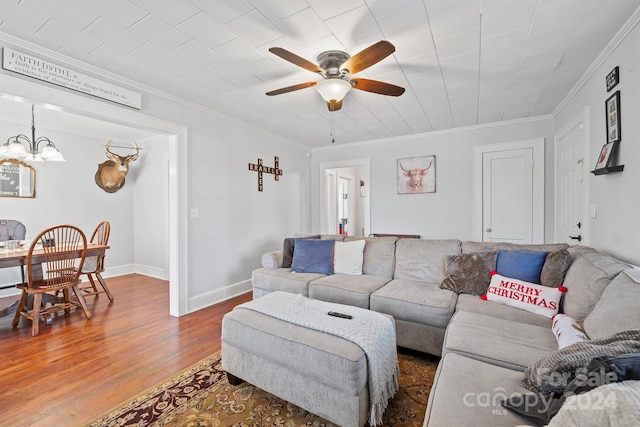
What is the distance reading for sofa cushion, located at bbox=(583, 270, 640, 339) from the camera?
1.18m

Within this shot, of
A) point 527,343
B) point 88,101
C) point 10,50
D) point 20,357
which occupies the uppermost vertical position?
point 10,50

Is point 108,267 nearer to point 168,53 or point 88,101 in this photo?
point 88,101

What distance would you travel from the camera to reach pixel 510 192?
151 inches

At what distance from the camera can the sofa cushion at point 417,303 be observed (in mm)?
2072

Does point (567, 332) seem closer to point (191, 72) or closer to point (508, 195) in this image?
point (508, 195)

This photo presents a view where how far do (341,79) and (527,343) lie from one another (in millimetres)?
1998

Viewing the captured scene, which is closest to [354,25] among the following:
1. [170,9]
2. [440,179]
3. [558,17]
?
[170,9]

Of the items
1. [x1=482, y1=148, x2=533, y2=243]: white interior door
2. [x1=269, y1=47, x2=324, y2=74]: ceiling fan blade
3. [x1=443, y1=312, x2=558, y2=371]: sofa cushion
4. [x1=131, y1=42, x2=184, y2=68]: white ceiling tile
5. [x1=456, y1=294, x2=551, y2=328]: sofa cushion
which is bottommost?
[x1=456, y1=294, x2=551, y2=328]: sofa cushion

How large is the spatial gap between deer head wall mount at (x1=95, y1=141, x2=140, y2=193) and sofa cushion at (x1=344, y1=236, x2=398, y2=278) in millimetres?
4193

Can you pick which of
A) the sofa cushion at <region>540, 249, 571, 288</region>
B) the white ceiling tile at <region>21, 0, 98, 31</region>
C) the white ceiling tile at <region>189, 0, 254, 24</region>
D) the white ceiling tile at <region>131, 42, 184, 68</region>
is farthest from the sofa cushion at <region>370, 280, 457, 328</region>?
the white ceiling tile at <region>21, 0, 98, 31</region>

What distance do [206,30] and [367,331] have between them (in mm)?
2164

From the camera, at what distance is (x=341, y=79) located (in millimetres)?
2061

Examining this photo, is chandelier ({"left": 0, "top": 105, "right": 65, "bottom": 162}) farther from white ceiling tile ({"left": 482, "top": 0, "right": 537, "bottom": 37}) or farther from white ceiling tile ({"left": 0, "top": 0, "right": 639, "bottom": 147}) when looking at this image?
white ceiling tile ({"left": 482, "top": 0, "right": 537, "bottom": 37})

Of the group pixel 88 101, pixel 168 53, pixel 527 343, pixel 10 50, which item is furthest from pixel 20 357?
pixel 527 343
